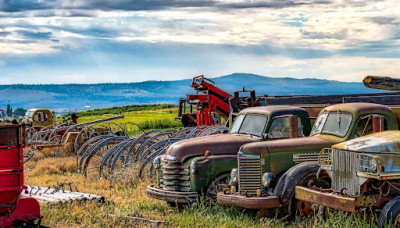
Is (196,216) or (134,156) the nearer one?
(196,216)

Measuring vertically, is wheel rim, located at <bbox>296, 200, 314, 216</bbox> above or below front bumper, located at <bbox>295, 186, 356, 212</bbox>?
below

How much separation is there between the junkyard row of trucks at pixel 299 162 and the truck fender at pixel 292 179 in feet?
0.06

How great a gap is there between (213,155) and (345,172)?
3.38m

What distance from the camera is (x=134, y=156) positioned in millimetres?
17312

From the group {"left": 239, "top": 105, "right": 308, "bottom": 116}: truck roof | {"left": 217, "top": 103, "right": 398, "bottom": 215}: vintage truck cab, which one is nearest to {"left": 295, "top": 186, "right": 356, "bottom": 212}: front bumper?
{"left": 217, "top": 103, "right": 398, "bottom": 215}: vintage truck cab

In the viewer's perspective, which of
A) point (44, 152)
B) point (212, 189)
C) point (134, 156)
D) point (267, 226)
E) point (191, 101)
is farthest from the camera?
point (191, 101)

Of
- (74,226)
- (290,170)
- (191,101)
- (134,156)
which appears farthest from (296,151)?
(191,101)

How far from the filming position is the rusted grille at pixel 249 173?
11117 millimetres

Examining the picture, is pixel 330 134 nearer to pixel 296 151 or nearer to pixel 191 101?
pixel 296 151

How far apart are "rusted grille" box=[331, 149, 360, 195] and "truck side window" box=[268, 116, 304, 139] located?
116 inches

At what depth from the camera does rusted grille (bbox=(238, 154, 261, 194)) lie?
11.1m

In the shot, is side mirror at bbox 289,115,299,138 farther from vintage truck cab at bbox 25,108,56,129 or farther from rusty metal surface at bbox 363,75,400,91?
vintage truck cab at bbox 25,108,56,129

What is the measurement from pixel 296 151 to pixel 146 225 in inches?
119

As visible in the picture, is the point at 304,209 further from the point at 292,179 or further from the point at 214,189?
the point at 214,189
